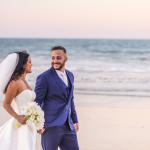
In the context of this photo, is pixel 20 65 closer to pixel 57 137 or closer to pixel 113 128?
pixel 57 137

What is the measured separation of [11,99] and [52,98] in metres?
0.52

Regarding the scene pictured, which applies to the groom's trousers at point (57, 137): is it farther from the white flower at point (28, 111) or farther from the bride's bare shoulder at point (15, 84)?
the bride's bare shoulder at point (15, 84)

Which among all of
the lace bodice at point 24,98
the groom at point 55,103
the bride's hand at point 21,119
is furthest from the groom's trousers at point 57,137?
the lace bodice at point 24,98

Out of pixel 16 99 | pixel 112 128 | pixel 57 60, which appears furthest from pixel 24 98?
pixel 112 128

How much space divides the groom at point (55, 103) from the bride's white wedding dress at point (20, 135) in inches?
6.5

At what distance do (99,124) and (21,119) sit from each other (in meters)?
3.64

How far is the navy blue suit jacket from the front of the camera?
9.71ft

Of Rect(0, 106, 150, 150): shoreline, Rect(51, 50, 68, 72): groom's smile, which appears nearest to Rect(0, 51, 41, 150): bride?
Rect(51, 50, 68, 72): groom's smile

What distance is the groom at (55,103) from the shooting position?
2.98 metres

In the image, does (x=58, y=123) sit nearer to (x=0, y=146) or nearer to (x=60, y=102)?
(x=60, y=102)

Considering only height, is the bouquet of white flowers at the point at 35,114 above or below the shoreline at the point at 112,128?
above

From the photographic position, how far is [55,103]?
119 inches

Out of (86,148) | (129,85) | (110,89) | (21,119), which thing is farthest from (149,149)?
(129,85)

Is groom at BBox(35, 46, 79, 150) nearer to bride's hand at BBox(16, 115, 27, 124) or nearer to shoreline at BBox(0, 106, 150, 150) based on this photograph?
bride's hand at BBox(16, 115, 27, 124)
